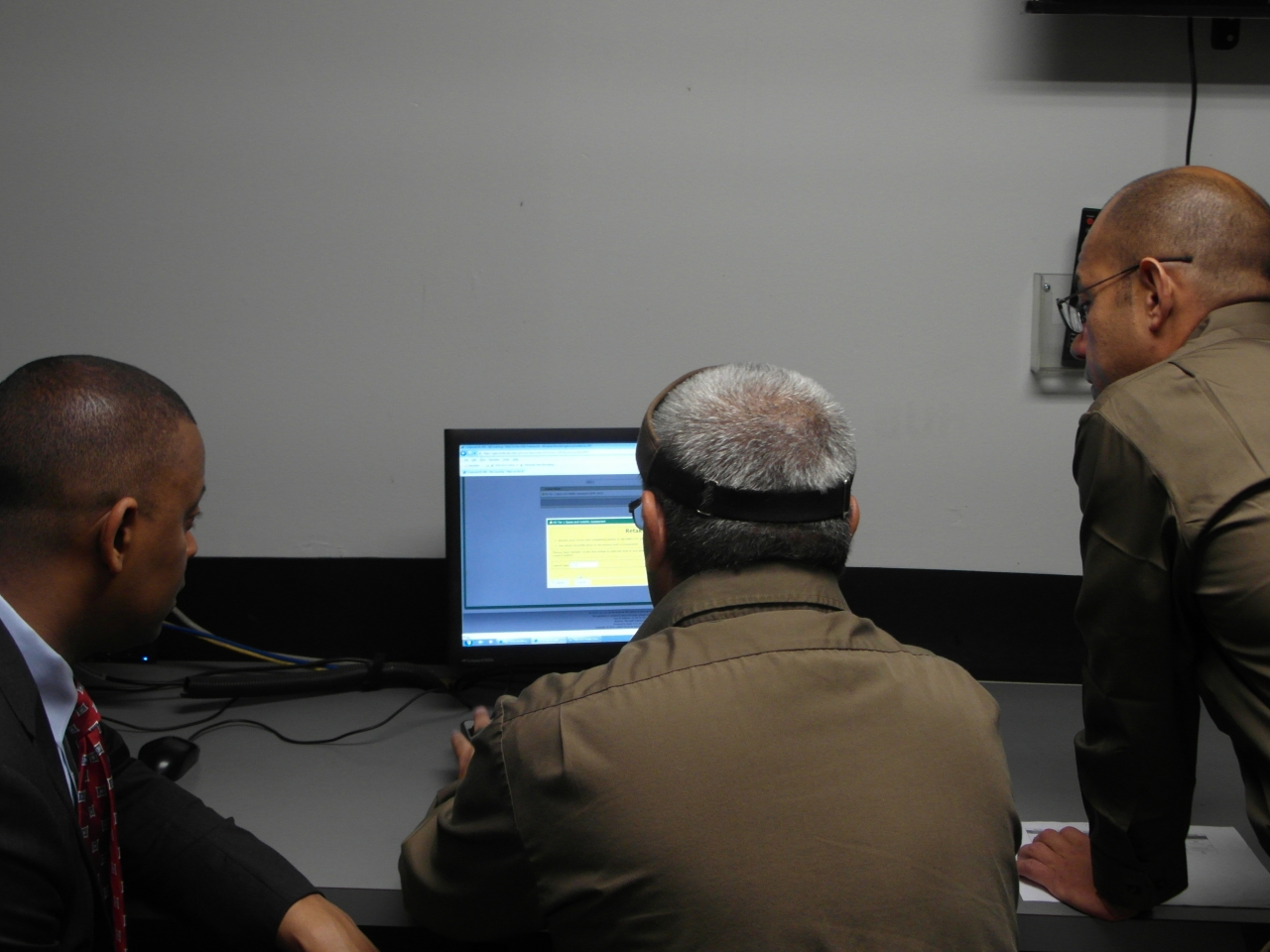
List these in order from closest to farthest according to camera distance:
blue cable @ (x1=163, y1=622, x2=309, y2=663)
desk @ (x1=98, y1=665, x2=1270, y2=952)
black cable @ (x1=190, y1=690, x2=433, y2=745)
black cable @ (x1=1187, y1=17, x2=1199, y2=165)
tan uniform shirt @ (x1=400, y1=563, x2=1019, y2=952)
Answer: tan uniform shirt @ (x1=400, y1=563, x2=1019, y2=952), desk @ (x1=98, y1=665, x2=1270, y2=952), black cable @ (x1=190, y1=690, x2=433, y2=745), black cable @ (x1=1187, y1=17, x2=1199, y2=165), blue cable @ (x1=163, y1=622, x2=309, y2=663)

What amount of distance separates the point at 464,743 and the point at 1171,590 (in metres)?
0.90

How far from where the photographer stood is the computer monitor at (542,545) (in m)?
1.52

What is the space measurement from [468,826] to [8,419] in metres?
0.59

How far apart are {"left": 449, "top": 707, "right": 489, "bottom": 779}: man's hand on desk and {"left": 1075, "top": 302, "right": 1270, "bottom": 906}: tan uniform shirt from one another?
757 mm

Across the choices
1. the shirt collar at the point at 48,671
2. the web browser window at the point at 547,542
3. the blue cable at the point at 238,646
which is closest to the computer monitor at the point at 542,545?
the web browser window at the point at 547,542

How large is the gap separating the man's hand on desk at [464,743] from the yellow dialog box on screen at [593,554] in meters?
0.24

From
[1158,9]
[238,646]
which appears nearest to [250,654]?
[238,646]

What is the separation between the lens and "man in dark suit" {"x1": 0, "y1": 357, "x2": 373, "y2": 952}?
0.84 metres

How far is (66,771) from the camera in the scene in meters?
0.94

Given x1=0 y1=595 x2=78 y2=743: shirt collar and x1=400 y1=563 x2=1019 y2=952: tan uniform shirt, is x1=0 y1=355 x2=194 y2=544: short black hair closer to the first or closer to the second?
x1=0 y1=595 x2=78 y2=743: shirt collar

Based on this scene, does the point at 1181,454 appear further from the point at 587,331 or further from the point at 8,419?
the point at 8,419

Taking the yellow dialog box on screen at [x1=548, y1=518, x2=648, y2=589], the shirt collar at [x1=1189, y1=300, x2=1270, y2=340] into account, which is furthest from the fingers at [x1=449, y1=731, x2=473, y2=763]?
the shirt collar at [x1=1189, y1=300, x2=1270, y2=340]

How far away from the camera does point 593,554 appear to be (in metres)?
1.54

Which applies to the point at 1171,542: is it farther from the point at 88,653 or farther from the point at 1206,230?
the point at 88,653
